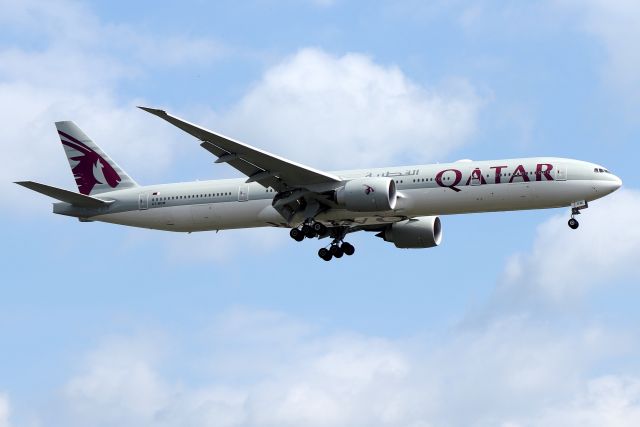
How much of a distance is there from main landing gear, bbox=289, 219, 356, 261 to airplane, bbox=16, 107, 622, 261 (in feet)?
0.16

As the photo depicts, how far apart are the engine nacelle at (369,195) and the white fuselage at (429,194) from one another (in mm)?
888

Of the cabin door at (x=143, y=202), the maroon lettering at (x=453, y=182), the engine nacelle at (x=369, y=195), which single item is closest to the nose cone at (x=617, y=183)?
the maroon lettering at (x=453, y=182)

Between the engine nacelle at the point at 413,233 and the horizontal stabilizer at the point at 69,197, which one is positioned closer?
the horizontal stabilizer at the point at 69,197

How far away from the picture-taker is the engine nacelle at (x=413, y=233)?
65875mm

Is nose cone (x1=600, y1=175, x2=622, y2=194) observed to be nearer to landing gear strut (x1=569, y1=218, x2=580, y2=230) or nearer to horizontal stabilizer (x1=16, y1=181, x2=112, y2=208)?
landing gear strut (x1=569, y1=218, x2=580, y2=230)

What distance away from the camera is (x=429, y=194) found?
5872 centimetres

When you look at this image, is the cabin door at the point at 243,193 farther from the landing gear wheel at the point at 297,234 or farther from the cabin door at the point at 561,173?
the cabin door at the point at 561,173

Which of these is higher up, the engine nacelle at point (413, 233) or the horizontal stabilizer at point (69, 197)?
the horizontal stabilizer at point (69, 197)

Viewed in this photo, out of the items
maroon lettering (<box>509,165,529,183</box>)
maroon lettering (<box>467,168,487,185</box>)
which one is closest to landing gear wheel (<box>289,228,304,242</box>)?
maroon lettering (<box>467,168,487,185</box>)

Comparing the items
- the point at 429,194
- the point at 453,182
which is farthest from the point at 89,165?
the point at 453,182

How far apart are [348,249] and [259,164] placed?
8.12 meters

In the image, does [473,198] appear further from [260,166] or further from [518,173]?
[260,166]

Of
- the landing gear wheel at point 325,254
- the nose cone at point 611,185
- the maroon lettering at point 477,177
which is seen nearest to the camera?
the nose cone at point 611,185

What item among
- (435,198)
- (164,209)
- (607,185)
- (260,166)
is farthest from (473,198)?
(164,209)
